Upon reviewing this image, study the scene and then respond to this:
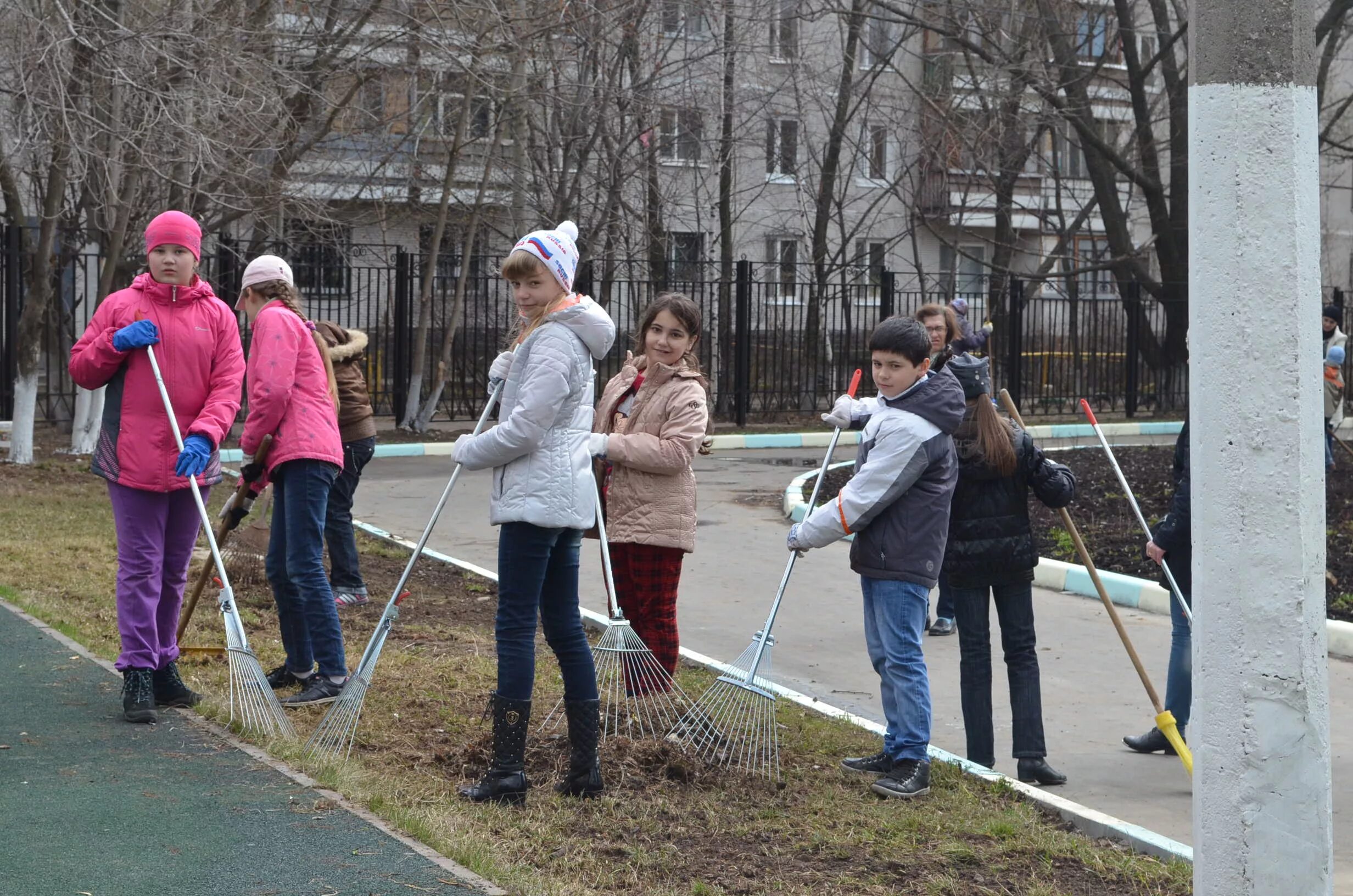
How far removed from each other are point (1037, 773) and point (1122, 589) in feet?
12.3

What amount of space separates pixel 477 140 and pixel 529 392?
14955mm

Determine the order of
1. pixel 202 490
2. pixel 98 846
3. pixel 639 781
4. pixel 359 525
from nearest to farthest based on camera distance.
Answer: pixel 98 846 < pixel 639 781 < pixel 202 490 < pixel 359 525

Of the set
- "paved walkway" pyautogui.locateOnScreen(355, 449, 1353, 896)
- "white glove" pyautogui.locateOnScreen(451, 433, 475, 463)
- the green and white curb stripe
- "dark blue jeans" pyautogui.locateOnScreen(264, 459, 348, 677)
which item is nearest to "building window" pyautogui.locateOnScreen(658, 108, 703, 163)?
"paved walkway" pyautogui.locateOnScreen(355, 449, 1353, 896)

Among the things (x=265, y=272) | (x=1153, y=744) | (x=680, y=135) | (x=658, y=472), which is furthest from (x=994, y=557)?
(x=680, y=135)

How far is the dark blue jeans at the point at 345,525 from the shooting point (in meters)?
8.11

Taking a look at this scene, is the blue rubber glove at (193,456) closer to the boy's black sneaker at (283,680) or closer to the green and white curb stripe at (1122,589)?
the boy's black sneaker at (283,680)

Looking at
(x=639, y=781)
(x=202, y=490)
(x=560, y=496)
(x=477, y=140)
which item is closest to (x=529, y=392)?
(x=560, y=496)

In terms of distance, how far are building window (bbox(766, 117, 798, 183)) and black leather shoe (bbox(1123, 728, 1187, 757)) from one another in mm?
21504

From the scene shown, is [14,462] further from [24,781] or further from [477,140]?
[24,781]

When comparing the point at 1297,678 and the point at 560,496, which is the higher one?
the point at 560,496

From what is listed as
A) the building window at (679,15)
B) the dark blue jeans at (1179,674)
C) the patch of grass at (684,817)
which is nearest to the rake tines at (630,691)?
the patch of grass at (684,817)

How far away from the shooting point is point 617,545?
5840 mm

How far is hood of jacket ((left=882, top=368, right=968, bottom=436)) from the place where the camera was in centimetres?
507

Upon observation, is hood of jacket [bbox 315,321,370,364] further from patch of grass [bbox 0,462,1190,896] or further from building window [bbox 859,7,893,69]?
building window [bbox 859,7,893,69]
